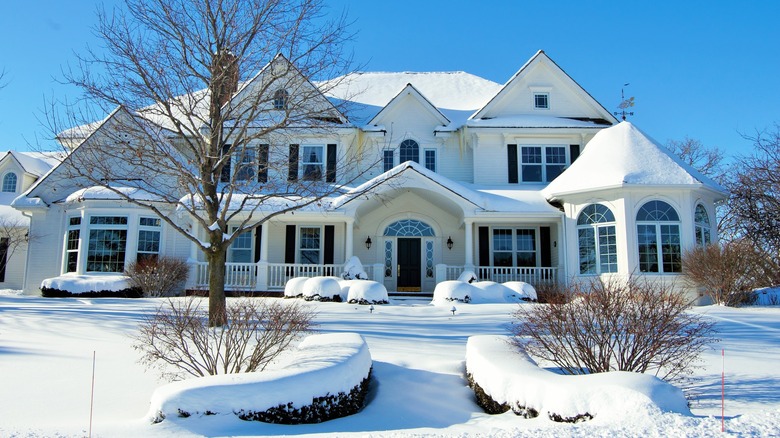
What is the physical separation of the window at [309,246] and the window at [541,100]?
938 centimetres

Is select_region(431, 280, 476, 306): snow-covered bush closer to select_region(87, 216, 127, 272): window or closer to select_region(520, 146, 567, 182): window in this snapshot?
select_region(520, 146, 567, 182): window

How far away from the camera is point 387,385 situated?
7367 mm

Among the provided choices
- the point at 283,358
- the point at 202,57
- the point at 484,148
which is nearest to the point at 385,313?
the point at 283,358

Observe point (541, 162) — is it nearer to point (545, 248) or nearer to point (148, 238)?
point (545, 248)

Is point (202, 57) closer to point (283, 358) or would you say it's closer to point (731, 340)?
point (283, 358)

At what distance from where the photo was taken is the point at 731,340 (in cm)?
953

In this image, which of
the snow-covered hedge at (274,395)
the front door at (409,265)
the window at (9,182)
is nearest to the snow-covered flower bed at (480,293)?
the front door at (409,265)

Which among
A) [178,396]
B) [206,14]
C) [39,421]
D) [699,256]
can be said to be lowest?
[39,421]

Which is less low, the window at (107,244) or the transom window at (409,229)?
the transom window at (409,229)

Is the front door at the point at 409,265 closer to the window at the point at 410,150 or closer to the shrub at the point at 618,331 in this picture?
the window at the point at 410,150

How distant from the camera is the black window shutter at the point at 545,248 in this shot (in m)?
19.4

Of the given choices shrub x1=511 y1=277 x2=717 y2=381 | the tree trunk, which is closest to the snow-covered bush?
the tree trunk

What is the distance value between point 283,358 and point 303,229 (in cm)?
1187

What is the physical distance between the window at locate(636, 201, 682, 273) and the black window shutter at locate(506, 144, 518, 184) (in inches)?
197
